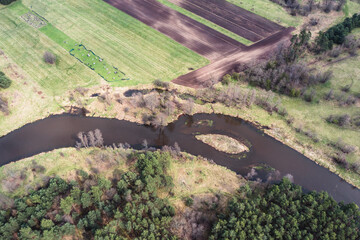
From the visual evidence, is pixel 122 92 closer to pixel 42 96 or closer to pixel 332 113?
pixel 42 96

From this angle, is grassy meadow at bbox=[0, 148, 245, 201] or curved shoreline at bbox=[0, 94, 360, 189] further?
curved shoreline at bbox=[0, 94, 360, 189]

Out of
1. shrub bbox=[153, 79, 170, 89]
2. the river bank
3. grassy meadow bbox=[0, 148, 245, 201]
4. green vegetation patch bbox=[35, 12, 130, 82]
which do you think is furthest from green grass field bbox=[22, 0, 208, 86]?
grassy meadow bbox=[0, 148, 245, 201]

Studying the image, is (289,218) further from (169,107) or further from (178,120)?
(169,107)

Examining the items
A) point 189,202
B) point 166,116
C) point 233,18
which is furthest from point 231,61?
point 189,202

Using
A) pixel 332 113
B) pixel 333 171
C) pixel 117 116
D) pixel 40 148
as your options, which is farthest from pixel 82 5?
pixel 333 171

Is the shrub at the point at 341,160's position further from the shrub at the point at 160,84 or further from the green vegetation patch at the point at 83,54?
the green vegetation patch at the point at 83,54

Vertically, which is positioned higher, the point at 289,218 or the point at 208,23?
the point at 208,23

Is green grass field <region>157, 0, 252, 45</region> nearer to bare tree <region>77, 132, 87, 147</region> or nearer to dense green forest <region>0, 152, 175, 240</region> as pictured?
dense green forest <region>0, 152, 175, 240</region>
